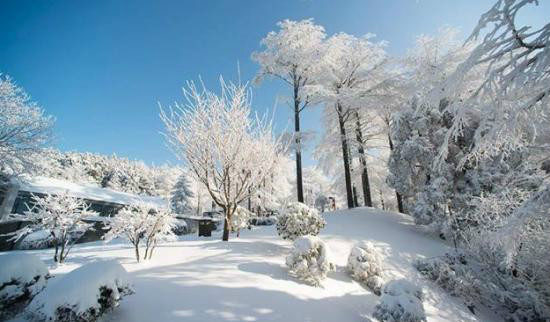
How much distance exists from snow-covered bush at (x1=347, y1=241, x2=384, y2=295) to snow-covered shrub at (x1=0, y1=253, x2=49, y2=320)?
17.6 feet

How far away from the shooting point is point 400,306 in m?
3.78

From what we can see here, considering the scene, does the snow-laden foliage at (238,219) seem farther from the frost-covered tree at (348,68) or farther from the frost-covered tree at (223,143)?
the frost-covered tree at (348,68)

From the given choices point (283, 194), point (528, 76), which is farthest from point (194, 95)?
point (283, 194)

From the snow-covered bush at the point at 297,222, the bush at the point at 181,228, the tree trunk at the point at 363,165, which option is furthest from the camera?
the tree trunk at the point at 363,165

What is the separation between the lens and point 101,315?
8.73ft

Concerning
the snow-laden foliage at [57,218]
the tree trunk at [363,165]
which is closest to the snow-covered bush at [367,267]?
the snow-laden foliage at [57,218]

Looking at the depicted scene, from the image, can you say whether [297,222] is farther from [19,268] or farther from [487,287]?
[19,268]

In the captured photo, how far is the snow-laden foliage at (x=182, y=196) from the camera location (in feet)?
95.1

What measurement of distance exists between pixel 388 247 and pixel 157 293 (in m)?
6.94

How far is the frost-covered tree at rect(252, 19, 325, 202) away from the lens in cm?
1381

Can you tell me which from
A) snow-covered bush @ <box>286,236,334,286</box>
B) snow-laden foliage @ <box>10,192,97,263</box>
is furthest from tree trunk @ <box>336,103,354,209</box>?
snow-laden foliage @ <box>10,192,97,263</box>

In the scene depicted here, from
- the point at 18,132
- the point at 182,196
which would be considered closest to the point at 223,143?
the point at 18,132

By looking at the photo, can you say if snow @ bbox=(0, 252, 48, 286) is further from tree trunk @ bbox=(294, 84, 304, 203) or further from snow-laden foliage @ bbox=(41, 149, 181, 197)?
snow-laden foliage @ bbox=(41, 149, 181, 197)

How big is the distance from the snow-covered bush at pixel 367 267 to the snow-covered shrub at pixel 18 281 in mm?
5370
